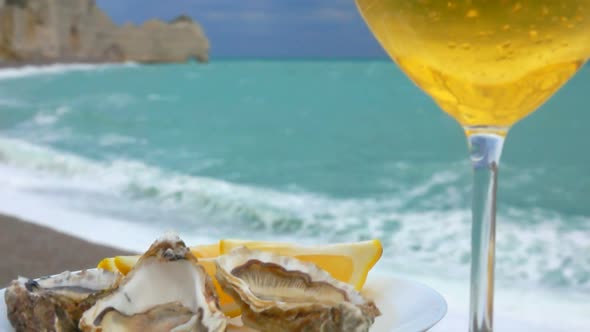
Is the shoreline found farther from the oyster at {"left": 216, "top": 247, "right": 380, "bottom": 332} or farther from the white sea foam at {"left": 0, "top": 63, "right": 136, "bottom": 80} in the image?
the white sea foam at {"left": 0, "top": 63, "right": 136, "bottom": 80}

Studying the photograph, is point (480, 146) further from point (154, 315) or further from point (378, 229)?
point (378, 229)

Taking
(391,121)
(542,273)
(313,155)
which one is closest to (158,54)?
(391,121)

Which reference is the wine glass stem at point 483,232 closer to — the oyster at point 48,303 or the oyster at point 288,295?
the oyster at point 288,295

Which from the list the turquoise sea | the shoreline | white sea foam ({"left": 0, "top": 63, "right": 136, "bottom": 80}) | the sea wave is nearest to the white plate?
the shoreline

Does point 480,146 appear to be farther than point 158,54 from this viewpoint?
No

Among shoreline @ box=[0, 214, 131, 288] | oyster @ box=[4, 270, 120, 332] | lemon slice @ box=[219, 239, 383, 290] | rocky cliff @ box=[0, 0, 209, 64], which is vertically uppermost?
rocky cliff @ box=[0, 0, 209, 64]

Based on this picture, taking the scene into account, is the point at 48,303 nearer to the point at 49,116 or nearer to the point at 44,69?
the point at 49,116
